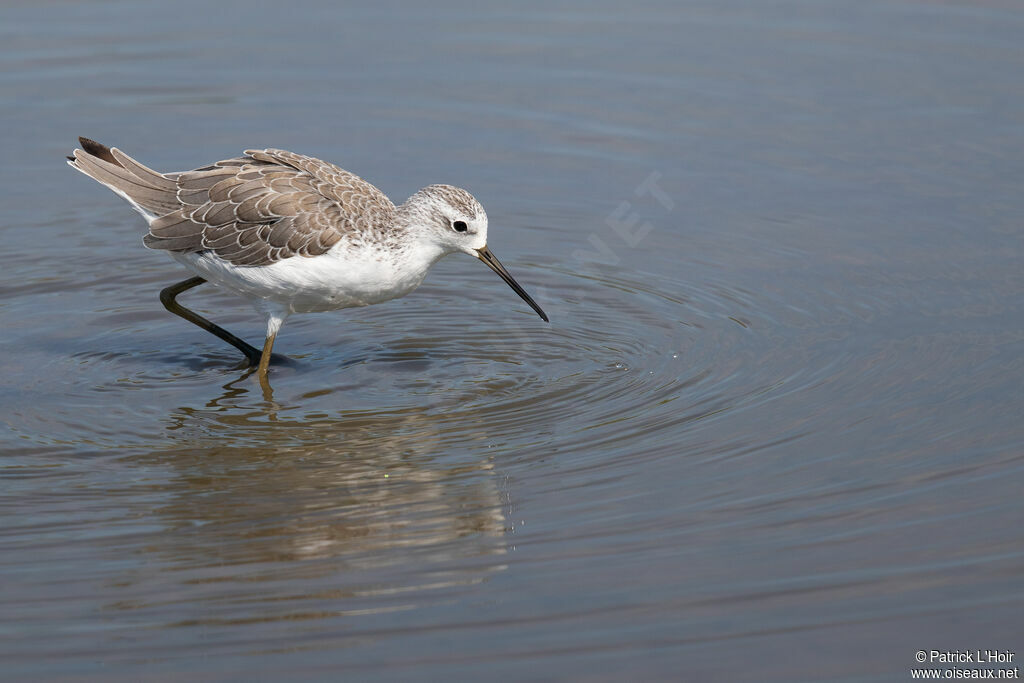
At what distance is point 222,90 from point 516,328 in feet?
18.7

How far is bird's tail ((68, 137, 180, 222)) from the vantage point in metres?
9.27

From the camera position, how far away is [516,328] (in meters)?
9.71

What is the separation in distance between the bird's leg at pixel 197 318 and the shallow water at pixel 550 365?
0.15 metres

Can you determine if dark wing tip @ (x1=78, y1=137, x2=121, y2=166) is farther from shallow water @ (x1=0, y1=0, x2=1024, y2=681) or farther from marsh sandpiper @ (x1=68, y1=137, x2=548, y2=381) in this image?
shallow water @ (x1=0, y1=0, x2=1024, y2=681)

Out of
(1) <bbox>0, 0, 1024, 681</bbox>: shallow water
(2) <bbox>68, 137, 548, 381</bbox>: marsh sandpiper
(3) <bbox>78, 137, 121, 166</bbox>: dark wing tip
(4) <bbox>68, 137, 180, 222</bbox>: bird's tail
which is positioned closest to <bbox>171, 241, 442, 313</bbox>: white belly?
(2) <bbox>68, 137, 548, 381</bbox>: marsh sandpiper

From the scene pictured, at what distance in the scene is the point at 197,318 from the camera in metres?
9.79

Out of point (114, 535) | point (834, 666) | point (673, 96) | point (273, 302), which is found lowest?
point (834, 666)

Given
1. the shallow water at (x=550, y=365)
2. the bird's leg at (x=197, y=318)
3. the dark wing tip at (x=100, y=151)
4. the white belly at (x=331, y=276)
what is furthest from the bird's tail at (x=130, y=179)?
the shallow water at (x=550, y=365)

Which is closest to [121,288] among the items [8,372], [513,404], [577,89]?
[8,372]

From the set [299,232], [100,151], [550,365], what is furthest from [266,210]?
[550,365]

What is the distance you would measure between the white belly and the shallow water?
574 mm

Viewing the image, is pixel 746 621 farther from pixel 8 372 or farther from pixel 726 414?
pixel 8 372

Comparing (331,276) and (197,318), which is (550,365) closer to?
(331,276)

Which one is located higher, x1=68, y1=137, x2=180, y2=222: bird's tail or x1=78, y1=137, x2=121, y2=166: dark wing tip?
x1=78, y1=137, x2=121, y2=166: dark wing tip
